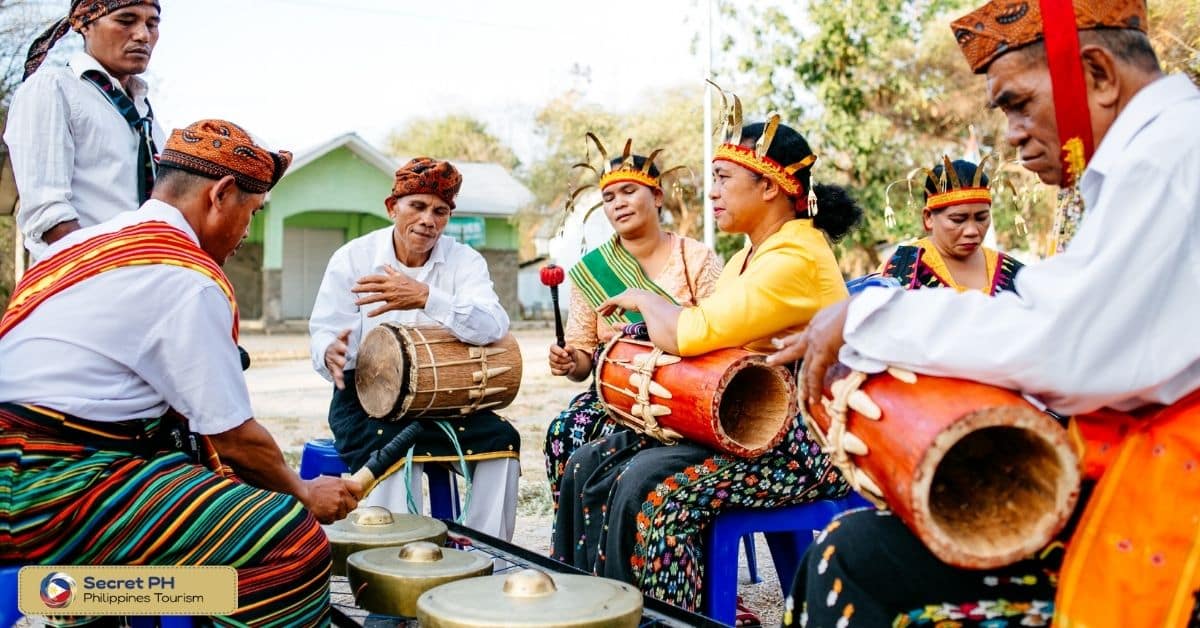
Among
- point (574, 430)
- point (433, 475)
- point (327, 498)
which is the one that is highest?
point (327, 498)

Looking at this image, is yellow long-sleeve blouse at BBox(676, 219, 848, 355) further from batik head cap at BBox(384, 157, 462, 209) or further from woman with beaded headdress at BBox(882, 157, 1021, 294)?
woman with beaded headdress at BBox(882, 157, 1021, 294)

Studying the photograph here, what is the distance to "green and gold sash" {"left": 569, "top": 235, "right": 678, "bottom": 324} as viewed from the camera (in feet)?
14.7

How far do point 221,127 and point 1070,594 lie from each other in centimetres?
231

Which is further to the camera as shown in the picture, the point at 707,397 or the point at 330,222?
the point at 330,222

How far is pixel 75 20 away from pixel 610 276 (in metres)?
2.34

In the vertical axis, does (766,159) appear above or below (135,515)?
above

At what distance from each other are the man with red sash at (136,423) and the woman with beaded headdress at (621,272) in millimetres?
1879

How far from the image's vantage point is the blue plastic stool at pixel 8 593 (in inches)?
92.5

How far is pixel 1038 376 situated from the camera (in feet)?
5.70

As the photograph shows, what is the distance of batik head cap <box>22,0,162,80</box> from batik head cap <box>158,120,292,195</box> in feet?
4.55

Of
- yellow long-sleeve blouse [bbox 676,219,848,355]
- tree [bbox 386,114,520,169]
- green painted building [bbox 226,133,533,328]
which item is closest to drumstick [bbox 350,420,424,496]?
yellow long-sleeve blouse [bbox 676,219,848,355]

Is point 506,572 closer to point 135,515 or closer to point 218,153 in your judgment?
point 135,515

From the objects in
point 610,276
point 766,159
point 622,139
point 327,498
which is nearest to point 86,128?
point 327,498

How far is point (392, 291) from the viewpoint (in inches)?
170
